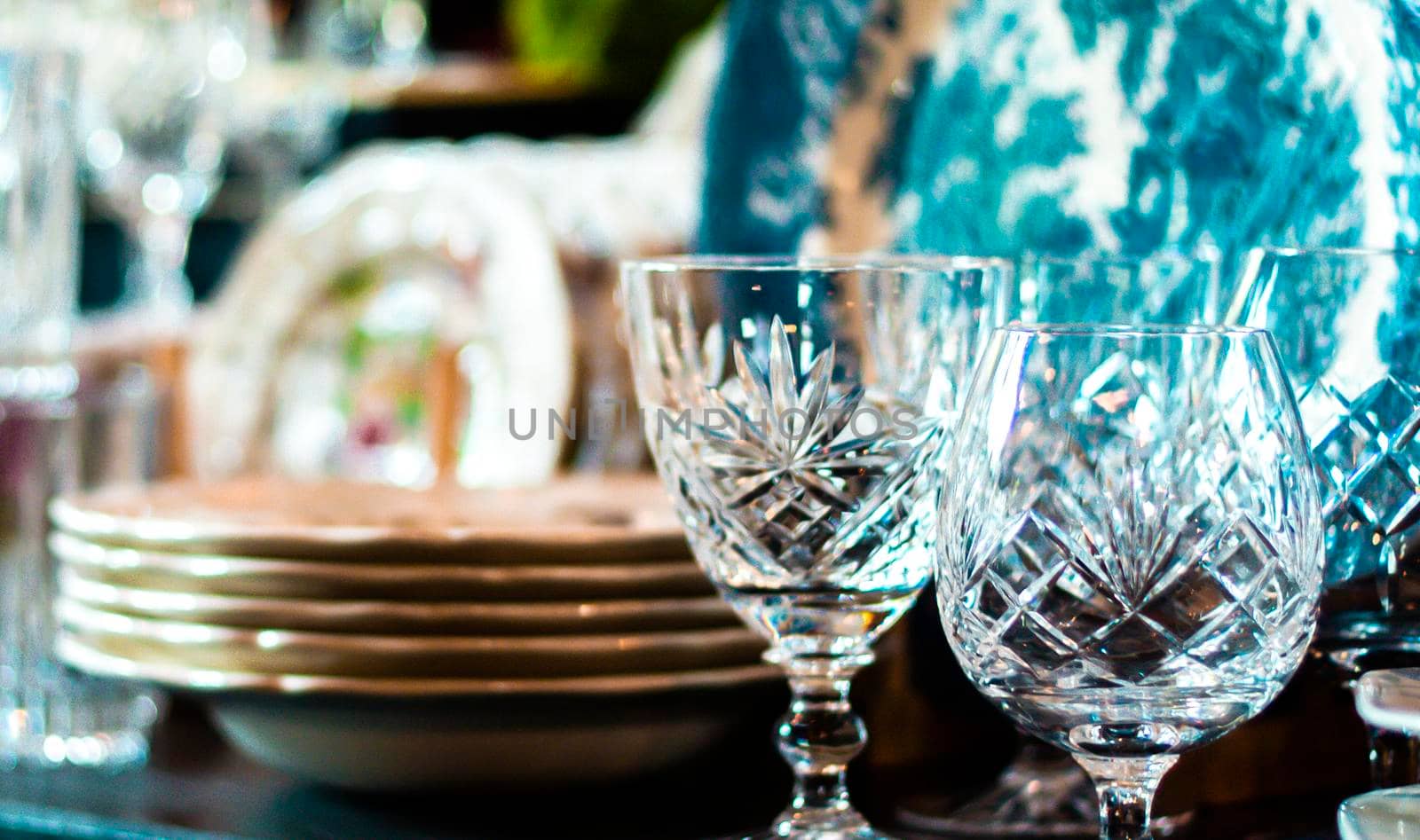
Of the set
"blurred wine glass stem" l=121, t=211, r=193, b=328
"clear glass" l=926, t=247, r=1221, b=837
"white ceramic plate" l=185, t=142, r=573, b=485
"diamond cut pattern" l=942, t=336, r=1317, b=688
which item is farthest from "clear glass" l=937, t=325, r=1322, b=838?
"blurred wine glass stem" l=121, t=211, r=193, b=328

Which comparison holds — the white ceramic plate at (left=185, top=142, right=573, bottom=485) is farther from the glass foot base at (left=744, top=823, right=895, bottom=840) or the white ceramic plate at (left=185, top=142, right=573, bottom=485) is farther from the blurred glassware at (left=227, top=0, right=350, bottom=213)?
the blurred glassware at (left=227, top=0, right=350, bottom=213)

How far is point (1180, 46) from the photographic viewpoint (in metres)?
0.57

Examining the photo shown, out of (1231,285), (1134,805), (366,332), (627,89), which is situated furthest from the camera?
(627,89)

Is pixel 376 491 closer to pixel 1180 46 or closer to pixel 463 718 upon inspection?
pixel 463 718

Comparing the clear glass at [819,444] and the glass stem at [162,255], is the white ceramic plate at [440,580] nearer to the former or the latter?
the clear glass at [819,444]

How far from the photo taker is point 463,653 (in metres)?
0.53

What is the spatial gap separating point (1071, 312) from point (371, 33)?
2612 millimetres

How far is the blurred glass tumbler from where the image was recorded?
0.64 metres

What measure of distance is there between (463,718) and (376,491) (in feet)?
0.57

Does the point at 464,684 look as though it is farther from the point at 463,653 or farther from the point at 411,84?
the point at 411,84

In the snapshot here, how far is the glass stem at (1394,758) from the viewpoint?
436 millimetres

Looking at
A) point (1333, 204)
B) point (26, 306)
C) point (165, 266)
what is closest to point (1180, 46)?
point (1333, 204)

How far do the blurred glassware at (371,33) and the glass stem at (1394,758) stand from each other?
263 centimetres

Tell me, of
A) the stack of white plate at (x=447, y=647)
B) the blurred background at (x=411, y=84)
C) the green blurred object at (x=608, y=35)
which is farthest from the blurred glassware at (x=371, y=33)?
the stack of white plate at (x=447, y=647)
